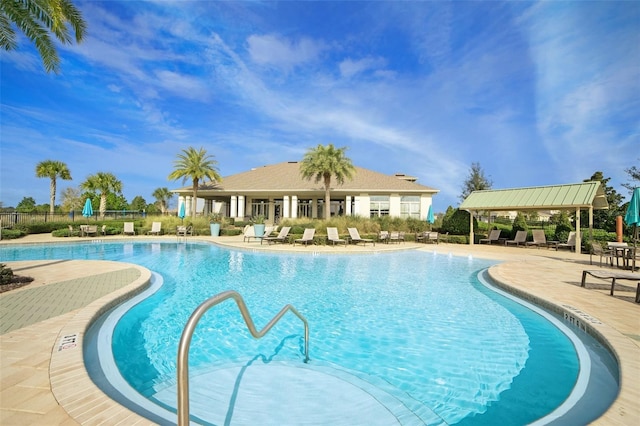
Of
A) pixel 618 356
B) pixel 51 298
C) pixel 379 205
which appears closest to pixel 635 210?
pixel 618 356

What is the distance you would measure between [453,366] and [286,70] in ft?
74.3

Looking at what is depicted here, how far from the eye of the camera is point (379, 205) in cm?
2950

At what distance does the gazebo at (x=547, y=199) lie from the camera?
16078mm

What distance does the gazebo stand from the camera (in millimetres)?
16078

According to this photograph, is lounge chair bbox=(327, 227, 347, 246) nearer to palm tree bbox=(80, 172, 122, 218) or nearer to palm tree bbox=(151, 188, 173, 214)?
palm tree bbox=(80, 172, 122, 218)

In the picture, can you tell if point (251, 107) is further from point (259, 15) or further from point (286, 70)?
point (259, 15)

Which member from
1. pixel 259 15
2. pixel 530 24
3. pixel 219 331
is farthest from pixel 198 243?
pixel 530 24

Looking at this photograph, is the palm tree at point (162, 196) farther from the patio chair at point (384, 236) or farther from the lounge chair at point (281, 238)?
the patio chair at point (384, 236)

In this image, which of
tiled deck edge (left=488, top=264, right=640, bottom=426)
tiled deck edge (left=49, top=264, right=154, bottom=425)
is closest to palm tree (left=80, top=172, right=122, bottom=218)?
tiled deck edge (left=49, top=264, right=154, bottom=425)

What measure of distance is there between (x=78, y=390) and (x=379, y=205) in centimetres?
2792

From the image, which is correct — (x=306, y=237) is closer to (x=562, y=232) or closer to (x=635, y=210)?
(x=635, y=210)

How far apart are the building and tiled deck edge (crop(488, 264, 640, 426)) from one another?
817 inches

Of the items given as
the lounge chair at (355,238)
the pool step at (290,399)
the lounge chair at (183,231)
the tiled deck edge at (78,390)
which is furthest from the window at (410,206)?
the tiled deck edge at (78,390)

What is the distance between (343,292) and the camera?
8234 millimetres
